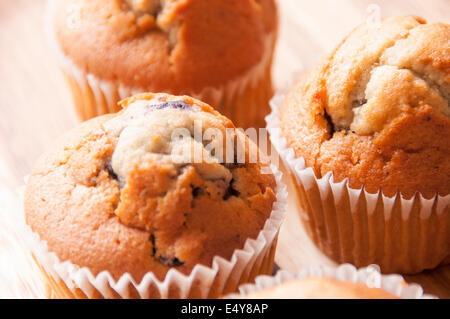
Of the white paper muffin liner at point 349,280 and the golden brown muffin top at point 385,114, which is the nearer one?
the white paper muffin liner at point 349,280

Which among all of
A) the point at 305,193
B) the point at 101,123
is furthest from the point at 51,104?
the point at 305,193

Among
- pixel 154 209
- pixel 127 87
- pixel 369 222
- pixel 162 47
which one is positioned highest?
pixel 162 47

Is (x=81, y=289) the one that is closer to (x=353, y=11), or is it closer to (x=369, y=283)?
(x=369, y=283)

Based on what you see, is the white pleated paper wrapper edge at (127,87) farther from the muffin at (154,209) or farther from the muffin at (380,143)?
the muffin at (154,209)

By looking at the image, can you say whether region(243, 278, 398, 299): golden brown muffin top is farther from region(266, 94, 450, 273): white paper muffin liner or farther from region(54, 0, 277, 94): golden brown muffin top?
region(54, 0, 277, 94): golden brown muffin top

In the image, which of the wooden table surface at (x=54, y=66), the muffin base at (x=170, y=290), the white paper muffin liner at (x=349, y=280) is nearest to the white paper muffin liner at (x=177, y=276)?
the muffin base at (x=170, y=290)

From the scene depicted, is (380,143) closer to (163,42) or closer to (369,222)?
(369,222)

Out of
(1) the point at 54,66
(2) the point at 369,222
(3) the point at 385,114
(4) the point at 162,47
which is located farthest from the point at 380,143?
(1) the point at 54,66
